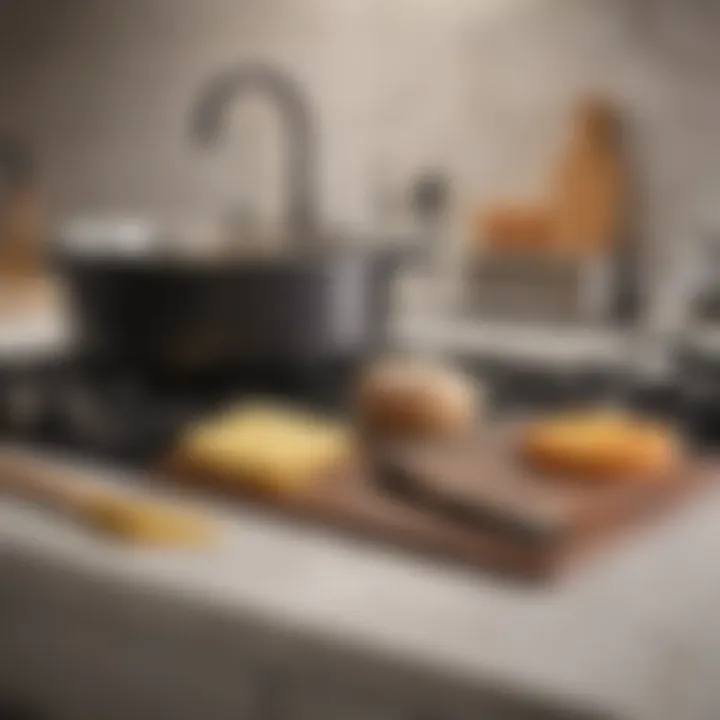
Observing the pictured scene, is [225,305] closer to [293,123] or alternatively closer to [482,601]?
[482,601]

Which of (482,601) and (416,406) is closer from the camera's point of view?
(482,601)

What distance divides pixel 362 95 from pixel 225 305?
744 millimetres

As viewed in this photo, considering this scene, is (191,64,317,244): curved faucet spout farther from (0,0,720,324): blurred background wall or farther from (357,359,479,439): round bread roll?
(357,359,479,439): round bread roll

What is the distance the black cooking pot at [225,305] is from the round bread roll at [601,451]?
0.65ft

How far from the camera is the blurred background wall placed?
4.18 feet

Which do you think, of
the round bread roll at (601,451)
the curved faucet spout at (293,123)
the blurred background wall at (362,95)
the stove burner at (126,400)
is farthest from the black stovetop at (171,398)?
the blurred background wall at (362,95)

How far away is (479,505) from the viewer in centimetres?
58

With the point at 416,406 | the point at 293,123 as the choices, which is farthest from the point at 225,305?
the point at 293,123

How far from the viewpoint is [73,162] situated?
1876mm

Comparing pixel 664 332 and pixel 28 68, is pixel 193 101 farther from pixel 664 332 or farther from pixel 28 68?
pixel 664 332

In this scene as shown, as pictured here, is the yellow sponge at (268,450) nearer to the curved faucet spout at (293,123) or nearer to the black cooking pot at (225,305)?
the black cooking pot at (225,305)

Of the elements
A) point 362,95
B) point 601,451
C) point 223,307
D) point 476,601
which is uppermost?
point 362,95

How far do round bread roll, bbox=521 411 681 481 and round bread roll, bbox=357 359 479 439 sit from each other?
7cm

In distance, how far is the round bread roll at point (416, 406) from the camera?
2.43ft
